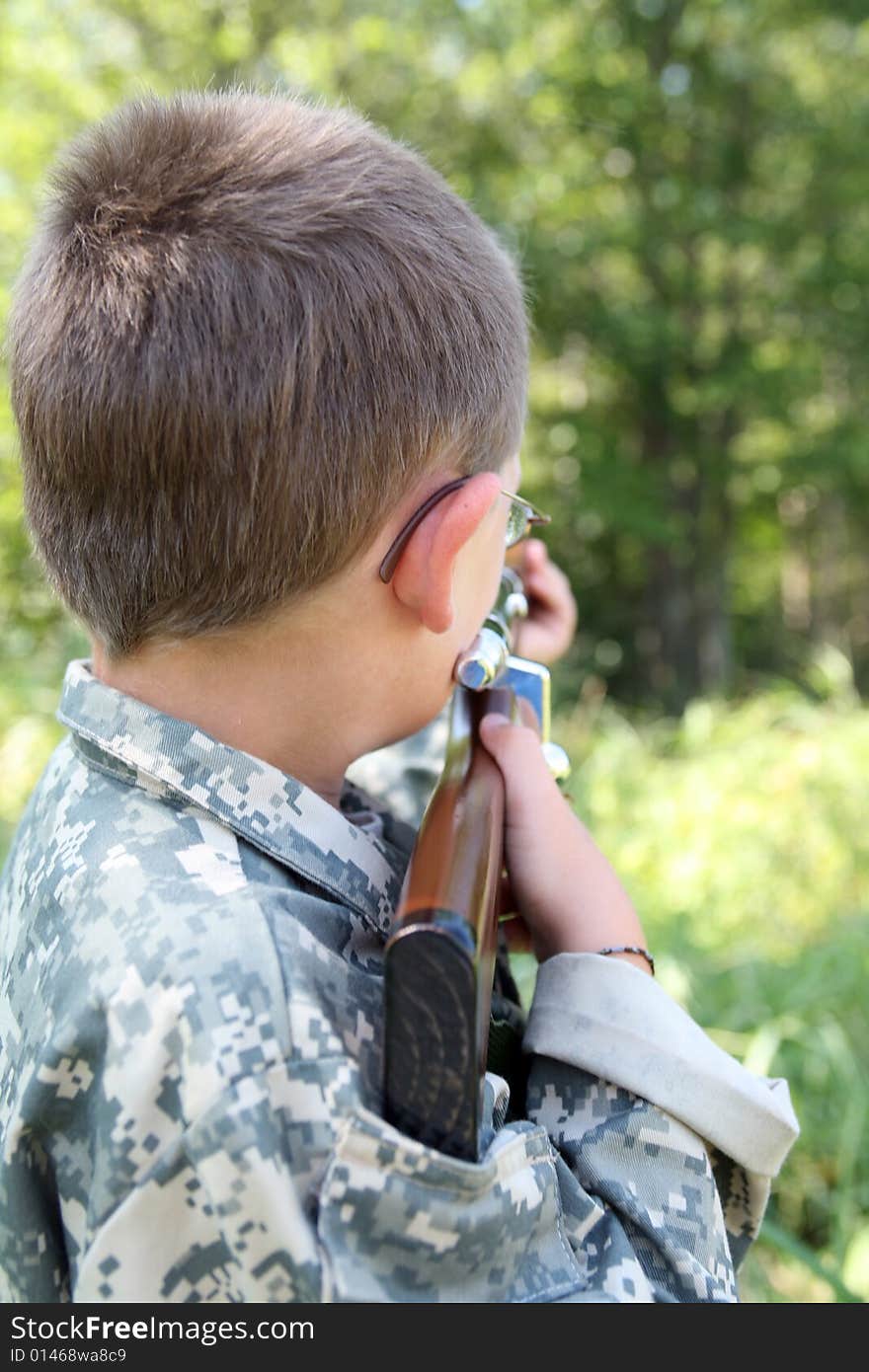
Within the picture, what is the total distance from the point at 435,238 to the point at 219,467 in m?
0.35

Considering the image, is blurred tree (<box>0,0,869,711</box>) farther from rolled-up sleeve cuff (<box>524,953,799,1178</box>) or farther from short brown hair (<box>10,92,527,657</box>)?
rolled-up sleeve cuff (<box>524,953,799,1178</box>)

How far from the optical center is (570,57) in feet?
41.2

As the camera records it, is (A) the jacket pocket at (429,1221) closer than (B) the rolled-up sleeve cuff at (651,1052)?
Yes

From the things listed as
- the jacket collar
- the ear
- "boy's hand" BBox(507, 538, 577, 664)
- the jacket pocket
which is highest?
the ear

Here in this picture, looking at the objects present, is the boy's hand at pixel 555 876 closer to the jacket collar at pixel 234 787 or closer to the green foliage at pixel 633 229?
the jacket collar at pixel 234 787

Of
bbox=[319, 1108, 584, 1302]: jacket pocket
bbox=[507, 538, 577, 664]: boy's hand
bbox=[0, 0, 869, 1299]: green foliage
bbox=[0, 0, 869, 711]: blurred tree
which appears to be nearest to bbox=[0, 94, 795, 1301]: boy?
bbox=[319, 1108, 584, 1302]: jacket pocket

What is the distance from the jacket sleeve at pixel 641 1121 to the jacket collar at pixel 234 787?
0.22 metres

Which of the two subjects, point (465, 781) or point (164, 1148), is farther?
point (465, 781)

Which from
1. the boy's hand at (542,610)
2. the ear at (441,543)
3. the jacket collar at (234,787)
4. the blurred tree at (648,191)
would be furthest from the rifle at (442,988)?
the blurred tree at (648,191)

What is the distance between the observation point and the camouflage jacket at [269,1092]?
2.77 feet

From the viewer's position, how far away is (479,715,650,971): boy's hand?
123 cm

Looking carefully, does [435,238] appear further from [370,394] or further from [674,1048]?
[674,1048]

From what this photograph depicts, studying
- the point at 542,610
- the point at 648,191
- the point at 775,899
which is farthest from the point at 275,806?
the point at 648,191

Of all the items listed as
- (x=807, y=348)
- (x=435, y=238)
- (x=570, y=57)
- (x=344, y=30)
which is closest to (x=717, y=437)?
(x=807, y=348)
